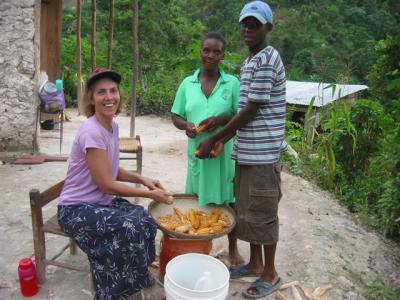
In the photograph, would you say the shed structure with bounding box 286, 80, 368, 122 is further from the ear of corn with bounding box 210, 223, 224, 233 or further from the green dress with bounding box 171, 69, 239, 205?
the ear of corn with bounding box 210, 223, 224, 233

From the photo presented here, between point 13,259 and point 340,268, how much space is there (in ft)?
8.83

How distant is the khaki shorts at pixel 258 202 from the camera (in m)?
2.57

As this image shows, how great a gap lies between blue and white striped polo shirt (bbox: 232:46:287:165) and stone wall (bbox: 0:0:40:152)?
3.52m

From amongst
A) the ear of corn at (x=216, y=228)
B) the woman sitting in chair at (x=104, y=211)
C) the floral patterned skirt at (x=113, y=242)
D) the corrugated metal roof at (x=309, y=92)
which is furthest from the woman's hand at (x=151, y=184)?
the corrugated metal roof at (x=309, y=92)

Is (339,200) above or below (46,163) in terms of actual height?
below

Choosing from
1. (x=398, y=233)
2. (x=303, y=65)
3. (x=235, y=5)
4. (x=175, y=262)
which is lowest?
(x=398, y=233)

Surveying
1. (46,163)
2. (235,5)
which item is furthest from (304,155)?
(235,5)

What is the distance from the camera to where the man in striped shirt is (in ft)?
7.86

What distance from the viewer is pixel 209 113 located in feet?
8.87

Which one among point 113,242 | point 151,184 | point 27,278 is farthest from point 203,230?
point 27,278

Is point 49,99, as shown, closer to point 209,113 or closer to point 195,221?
point 209,113

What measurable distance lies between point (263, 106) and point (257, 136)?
0.20m

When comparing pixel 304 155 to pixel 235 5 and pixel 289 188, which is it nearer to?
pixel 289 188

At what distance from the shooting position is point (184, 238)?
246 centimetres
